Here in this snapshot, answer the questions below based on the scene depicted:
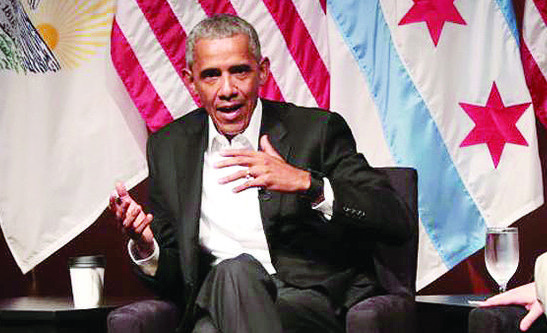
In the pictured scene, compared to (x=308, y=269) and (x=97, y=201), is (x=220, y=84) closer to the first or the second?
(x=308, y=269)

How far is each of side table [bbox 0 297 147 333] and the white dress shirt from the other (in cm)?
20

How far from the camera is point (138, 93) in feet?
12.4

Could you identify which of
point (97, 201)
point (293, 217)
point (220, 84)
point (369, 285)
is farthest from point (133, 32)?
point (369, 285)

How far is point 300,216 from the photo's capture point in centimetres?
299

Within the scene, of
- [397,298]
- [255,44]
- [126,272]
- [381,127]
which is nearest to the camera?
[397,298]

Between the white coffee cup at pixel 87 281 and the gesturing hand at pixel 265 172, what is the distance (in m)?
0.72

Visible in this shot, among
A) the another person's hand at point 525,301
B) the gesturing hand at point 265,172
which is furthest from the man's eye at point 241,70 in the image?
the another person's hand at point 525,301

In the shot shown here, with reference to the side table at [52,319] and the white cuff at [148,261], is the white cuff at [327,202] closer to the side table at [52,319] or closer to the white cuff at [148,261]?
the white cuff at [148,261]

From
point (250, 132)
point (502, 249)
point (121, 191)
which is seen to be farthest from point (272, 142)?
point (502, 249)

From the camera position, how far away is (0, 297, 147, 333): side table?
114 inches

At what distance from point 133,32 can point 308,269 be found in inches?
52.1

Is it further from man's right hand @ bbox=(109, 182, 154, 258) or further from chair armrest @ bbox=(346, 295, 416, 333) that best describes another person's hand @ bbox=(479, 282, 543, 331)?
man's right hand @ bbox=(109, 182, 154, 258)

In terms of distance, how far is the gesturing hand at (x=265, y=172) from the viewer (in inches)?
101

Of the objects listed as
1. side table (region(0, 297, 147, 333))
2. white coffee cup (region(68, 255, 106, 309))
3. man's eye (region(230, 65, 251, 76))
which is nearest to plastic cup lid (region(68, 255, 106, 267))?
white coffee cup (region(68, 255, 106, 309))
